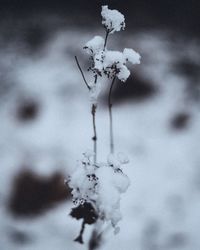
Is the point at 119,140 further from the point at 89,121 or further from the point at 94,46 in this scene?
A: the point at 94,46

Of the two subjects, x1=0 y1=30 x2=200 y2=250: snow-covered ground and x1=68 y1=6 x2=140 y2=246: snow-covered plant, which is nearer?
x1=68 y1=6 x2=140 y2=246: snow-covered plant

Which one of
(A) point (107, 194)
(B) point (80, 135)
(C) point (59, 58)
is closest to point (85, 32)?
(C) point (59, 58)

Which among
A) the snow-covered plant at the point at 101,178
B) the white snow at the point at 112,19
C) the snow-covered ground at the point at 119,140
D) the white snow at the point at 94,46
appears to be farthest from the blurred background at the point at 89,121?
the white snow at the point at 112,19

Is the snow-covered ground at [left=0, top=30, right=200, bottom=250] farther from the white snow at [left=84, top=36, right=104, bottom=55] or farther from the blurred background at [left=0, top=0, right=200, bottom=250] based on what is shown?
the white snow at [left=84, top=36, right=104, bottom=55]

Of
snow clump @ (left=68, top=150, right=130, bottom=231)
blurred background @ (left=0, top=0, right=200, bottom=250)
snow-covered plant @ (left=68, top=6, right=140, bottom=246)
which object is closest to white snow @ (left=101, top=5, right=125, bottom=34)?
snow-covered plant @ (left=68, top=6, right=140, bottom=246)

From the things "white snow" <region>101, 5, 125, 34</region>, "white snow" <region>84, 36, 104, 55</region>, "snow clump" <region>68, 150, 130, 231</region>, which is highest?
"white snow" <region>101, 5, 125, 34</region>

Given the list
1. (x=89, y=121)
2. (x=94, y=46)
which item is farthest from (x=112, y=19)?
(x=89, y=121)

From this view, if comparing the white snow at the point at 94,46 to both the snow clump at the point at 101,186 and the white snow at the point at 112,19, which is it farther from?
the snow clump at the point at 101,186
